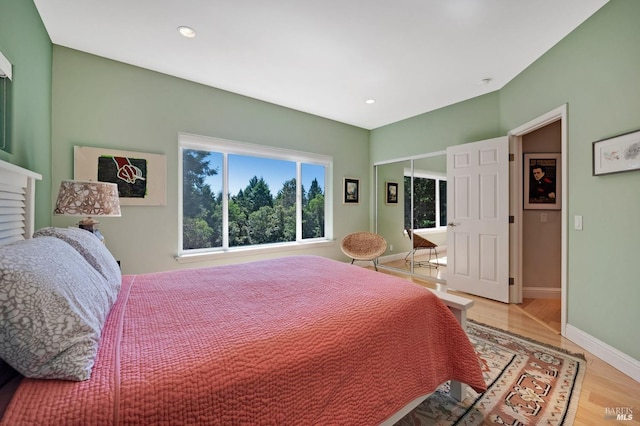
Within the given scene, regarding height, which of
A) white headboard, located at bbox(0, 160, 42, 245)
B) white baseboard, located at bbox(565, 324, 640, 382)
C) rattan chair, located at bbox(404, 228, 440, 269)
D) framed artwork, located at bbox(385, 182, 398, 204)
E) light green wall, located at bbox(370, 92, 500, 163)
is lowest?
white baseboard, located at bbox(565, 324, 640, 382)

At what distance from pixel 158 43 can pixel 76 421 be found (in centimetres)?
296

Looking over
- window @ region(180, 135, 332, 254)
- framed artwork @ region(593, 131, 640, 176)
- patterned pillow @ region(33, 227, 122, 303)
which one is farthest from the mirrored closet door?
patterned pillow @ region(33, 227, 122, 303)

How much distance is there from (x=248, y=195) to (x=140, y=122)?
1502mm

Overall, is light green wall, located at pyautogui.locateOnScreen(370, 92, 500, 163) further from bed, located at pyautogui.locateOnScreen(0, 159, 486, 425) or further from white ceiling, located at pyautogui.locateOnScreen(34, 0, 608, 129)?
bed, located at pyautogui.locateOnScreen(0, 159, 486, 425)

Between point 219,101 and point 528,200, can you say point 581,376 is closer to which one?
point 528,200

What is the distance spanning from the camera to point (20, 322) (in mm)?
681

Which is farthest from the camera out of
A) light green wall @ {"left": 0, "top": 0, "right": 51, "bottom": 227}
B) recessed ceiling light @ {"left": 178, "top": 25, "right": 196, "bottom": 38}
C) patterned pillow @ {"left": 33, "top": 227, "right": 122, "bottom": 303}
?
recessed ceiling light @ {"left": 178, "top": 25, "right": 196, "bottom": 38}

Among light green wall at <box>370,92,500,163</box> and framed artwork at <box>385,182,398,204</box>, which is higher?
light green wall at <box>370,92,500,163</box>

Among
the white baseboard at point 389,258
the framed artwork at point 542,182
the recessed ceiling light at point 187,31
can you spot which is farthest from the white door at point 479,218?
the recessed ceiling light at point 187,31

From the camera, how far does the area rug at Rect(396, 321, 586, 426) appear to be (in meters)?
1.49

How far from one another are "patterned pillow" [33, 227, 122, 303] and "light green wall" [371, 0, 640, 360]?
326 cm

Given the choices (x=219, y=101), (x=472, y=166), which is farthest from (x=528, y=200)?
(x=219, y=101)

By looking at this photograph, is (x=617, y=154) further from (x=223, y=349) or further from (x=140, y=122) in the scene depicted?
(x=140, y=122)

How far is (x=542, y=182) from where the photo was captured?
11.6ft
